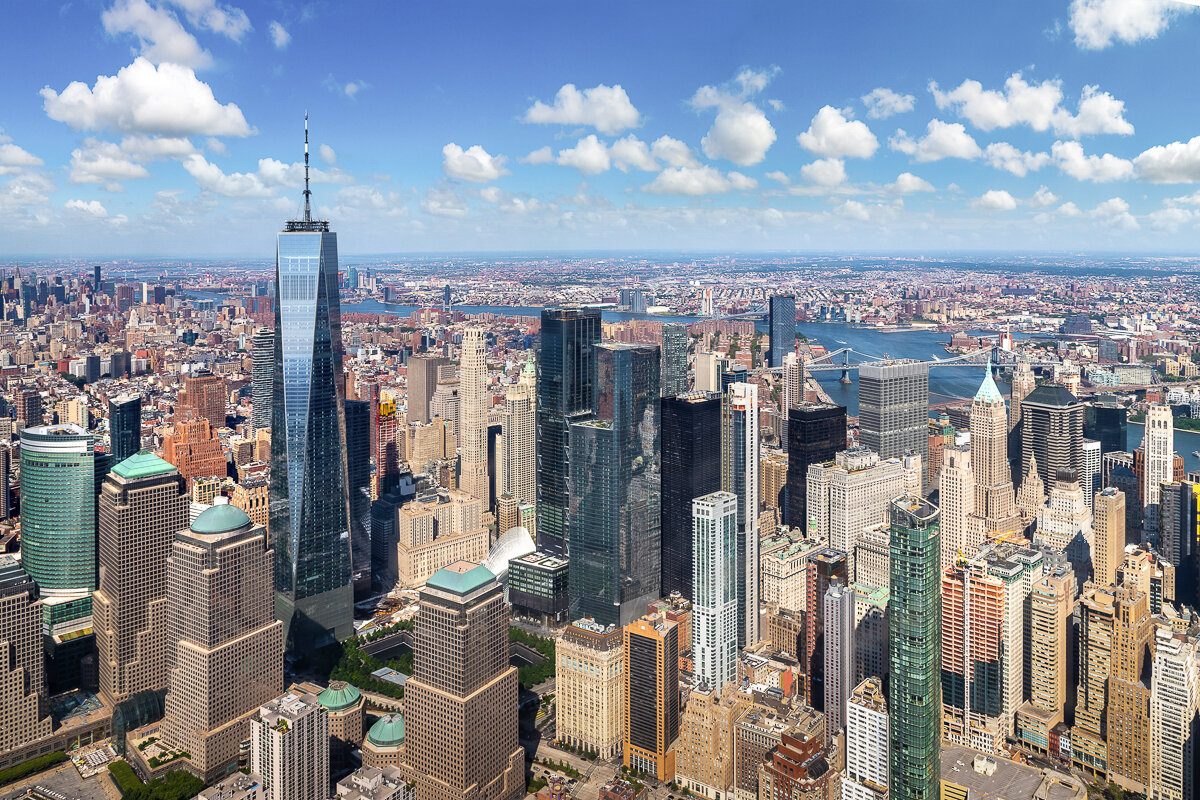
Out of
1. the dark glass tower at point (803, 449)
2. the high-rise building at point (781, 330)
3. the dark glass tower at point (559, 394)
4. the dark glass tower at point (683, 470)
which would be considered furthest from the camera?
the high-rise building at point (781, 330)

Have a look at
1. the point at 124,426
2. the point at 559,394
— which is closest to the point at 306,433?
the point at 559,394

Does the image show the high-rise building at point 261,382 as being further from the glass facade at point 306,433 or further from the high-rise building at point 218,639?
the high-rise building at point 218,639

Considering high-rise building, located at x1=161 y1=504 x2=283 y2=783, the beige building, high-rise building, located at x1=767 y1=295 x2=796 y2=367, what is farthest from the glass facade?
high-rise building, located at x1=767 y1=295 x2=796 y2=367

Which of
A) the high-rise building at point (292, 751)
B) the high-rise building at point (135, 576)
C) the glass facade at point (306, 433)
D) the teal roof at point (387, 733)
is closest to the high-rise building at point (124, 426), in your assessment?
the glass facade at point (306, 433)

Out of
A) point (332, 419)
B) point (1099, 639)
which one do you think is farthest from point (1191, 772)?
point (332, 419)

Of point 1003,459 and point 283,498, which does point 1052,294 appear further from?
point 283,498
